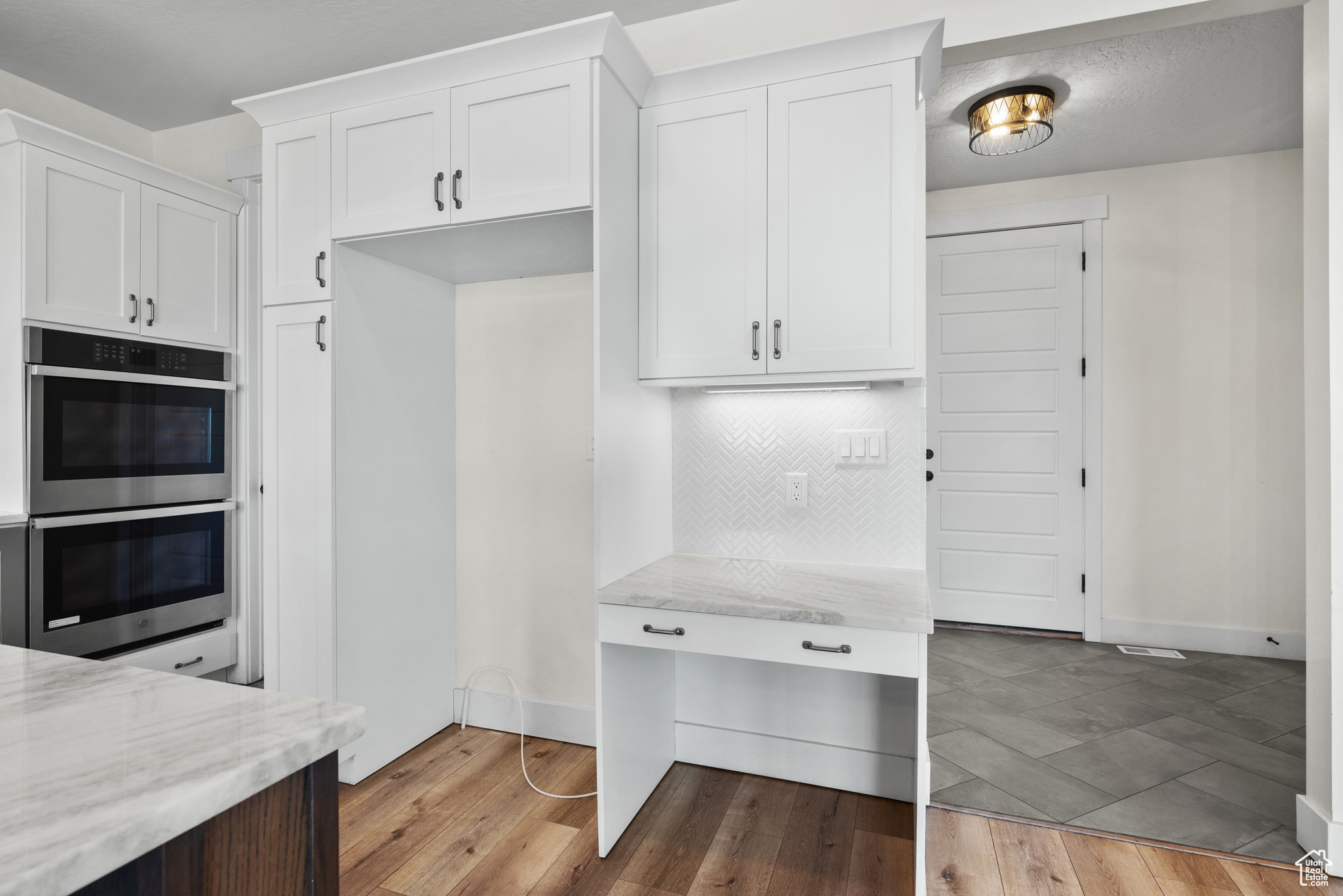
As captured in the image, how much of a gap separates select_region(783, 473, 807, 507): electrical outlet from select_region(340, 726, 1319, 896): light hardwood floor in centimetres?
97

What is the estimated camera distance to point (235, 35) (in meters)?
2.57

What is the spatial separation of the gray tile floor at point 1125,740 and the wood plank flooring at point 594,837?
0.48 meters

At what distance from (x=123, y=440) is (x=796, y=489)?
8.65 ft

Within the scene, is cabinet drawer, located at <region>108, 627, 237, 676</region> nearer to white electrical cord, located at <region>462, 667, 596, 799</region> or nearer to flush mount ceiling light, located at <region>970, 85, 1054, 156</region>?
white electrical cord, located at <region>462, 667, 596, 799</region>

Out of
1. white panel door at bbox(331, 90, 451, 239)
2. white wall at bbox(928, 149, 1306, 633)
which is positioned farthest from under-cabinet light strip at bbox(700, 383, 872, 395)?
white wall at bbox(928, 149, 1306, 633)

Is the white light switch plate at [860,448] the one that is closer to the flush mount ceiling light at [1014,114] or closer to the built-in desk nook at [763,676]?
the built-in desk nook at [763,676]

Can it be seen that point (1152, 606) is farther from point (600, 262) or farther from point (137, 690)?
point (137, 690)

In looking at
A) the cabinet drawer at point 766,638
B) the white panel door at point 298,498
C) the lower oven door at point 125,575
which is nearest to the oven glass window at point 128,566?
the lower oven door at point 125,575

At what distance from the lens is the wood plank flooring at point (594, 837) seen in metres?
1.82

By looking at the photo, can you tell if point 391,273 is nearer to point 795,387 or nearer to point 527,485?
point 527,485

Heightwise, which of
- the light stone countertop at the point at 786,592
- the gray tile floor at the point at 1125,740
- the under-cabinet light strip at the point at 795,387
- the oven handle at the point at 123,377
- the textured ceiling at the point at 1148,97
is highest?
the textured ceiling at the point at 1148,97

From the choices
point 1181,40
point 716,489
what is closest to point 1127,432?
point 1181,40

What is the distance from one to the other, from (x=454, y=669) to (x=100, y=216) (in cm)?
227

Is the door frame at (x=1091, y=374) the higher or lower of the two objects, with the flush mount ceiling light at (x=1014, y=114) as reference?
lower
